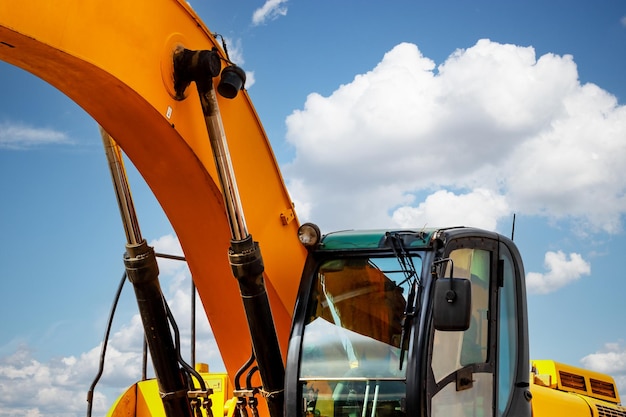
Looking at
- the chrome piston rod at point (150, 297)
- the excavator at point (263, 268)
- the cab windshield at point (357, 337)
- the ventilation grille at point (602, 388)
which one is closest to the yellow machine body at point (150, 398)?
the excavator at point (263, 268)

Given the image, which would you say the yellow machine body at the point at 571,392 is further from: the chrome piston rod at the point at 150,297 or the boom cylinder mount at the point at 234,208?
the chrome piston rod at the point at 150,297

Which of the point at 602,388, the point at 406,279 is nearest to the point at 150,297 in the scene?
the point at 406,279

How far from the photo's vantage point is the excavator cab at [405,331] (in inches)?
193

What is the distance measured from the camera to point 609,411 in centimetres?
737

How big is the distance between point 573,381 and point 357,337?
3.08 metres

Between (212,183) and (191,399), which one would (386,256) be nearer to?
(212,183)

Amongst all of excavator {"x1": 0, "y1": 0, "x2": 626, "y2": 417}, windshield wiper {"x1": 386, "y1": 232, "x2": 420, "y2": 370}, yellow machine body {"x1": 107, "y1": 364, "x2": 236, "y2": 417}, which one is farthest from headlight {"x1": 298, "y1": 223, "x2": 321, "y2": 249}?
yellow machine body {"x1": 107, "y1": 364, "x2": 236, "y2": 417}

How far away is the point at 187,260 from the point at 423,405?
185 centimetres

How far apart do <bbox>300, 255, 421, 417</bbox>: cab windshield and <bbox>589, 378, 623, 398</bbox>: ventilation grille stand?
325 centimetres

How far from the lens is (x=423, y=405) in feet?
15.8

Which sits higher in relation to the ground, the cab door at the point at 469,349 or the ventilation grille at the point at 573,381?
the ventilation grille at the point at 573,381

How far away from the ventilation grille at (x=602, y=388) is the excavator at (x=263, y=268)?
2047 millimetres

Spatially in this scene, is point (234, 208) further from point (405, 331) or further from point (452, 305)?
point (452, 305)

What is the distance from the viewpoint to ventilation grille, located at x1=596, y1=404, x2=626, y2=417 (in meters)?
7.24
